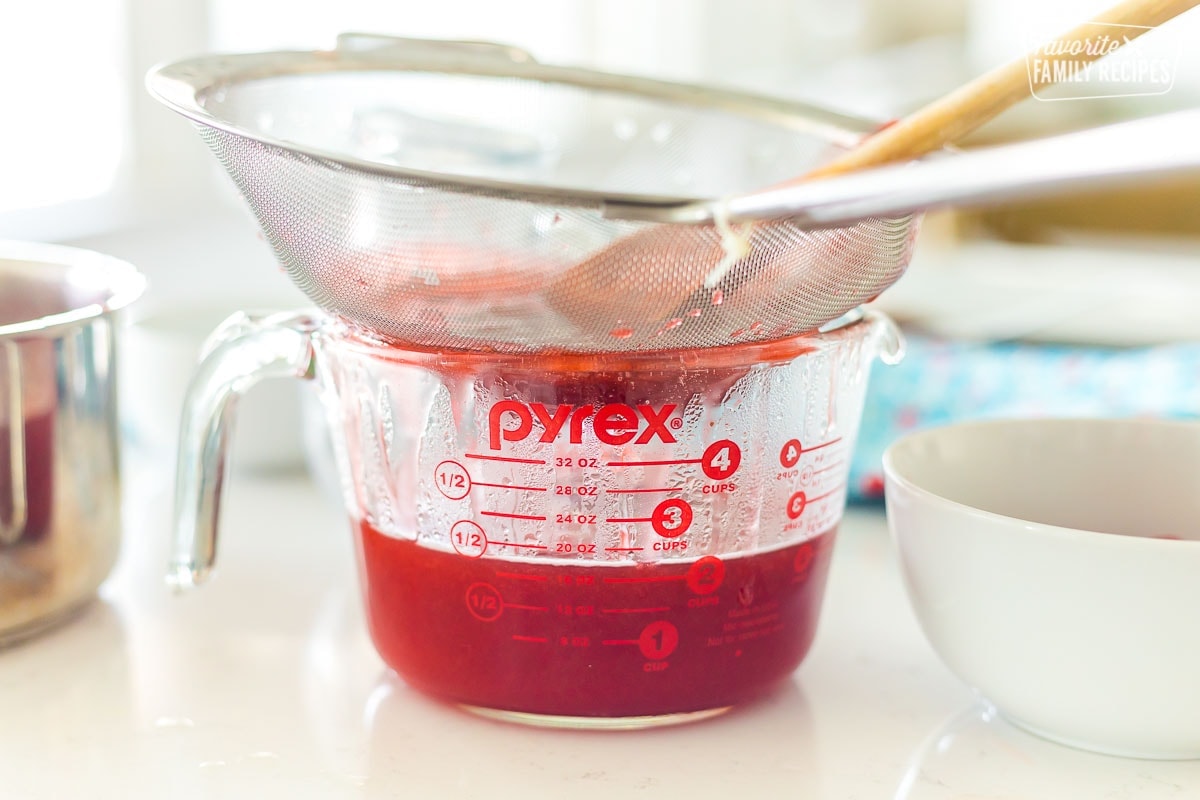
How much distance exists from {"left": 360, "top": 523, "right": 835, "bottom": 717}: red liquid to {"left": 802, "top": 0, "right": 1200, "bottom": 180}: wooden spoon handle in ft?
0.55

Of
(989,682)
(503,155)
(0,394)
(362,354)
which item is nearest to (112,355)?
(0,394)

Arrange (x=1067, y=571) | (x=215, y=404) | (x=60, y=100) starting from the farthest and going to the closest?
(x=60, y=100)
(x=215, y=404)
(x=1067, y=571)

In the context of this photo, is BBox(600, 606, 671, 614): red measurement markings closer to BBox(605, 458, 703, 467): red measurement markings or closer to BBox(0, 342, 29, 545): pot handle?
BBox(605, 458, 703, 467): red measurement markings

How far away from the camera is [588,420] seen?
504mm

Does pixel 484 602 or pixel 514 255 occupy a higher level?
pixel 514 255

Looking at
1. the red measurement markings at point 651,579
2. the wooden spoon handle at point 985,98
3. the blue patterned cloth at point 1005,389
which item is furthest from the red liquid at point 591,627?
the blue patterned cloth at point 1005,389

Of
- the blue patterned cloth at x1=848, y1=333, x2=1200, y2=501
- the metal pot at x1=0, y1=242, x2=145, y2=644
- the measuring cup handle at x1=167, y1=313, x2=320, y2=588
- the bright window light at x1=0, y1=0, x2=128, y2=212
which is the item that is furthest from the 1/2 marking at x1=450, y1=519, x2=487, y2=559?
the bright window light at x1=0, y1=0, x2=128, y2=212

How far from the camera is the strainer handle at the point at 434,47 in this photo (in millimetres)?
784

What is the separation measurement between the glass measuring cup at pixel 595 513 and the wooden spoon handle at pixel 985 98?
8cm

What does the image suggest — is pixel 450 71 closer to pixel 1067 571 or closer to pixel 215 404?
pixel 215 404

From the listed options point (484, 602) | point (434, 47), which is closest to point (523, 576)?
point (484, 602)

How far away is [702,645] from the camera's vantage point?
534 millimetres

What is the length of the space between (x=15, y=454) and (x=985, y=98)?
0.45 meters

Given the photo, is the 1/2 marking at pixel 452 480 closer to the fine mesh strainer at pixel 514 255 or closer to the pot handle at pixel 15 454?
the fine mesh strainer at pixel 514 255
